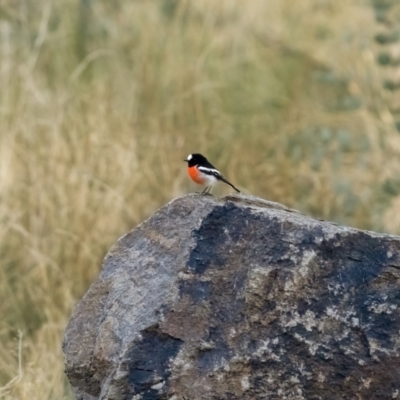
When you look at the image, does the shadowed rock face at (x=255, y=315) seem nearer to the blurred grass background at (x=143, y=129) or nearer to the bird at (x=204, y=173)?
the bird at (x=204, y=173)

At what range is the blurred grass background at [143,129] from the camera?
5180mm

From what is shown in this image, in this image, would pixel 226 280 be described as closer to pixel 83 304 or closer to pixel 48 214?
pixel 83 304

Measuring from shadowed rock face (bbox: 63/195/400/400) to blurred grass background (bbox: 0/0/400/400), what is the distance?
1.60 m

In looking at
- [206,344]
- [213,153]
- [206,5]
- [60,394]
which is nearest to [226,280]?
[206,344]

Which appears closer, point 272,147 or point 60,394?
point 60,394

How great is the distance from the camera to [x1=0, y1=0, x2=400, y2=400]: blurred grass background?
17.0 feet

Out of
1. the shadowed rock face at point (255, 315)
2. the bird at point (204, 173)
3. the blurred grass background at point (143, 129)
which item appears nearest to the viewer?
the shadowed rock face at point (255, 315)

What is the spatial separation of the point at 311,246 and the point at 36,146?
342cm

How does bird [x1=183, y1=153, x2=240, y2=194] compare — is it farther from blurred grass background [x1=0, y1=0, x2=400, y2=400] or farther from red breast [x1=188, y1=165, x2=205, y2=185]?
blurred grass background [x1=0, y1=0, x2=400, y2=400]

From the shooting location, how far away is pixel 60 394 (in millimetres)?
3801

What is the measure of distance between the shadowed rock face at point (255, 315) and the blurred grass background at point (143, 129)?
5.26 ft

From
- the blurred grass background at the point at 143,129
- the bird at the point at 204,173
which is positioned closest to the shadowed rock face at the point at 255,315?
the bird at the point at 204,173

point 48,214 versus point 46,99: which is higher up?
point 46,99

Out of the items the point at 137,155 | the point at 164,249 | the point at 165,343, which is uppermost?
the point at 164,249
